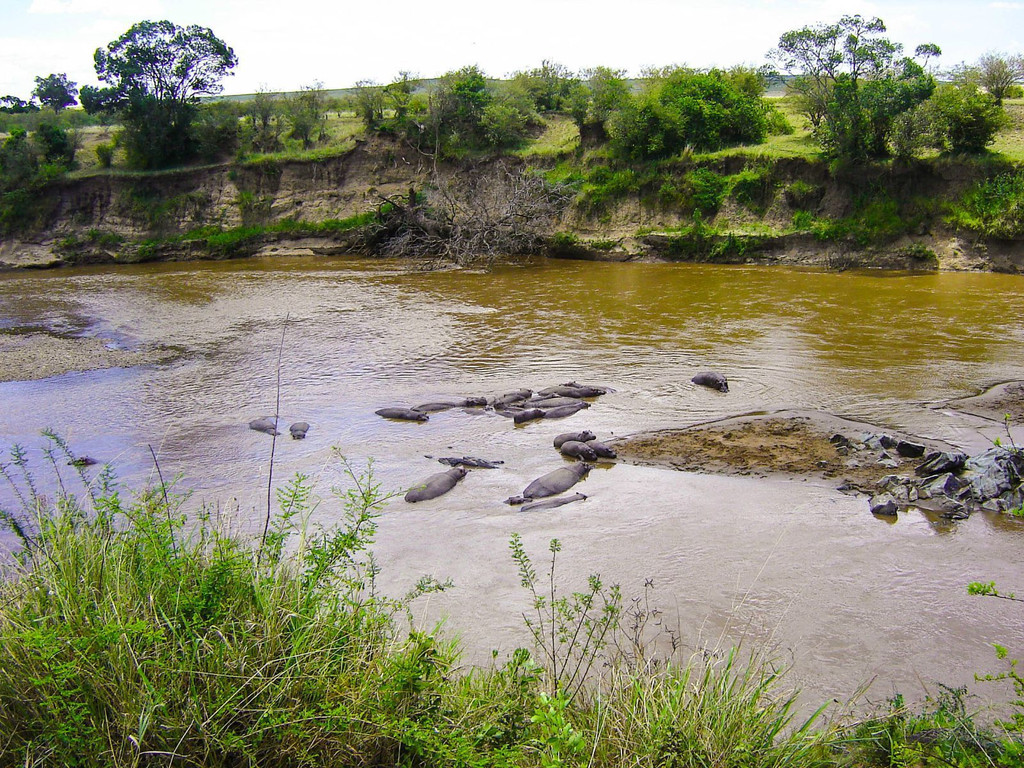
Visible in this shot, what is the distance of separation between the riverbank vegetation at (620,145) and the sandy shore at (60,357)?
14908mm

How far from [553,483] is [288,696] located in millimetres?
5519

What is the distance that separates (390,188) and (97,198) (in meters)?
15.6

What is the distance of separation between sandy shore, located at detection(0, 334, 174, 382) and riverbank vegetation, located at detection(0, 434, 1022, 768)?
12.7 metres

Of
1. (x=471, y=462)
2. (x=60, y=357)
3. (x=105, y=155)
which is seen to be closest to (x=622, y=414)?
(x=471, y=462)

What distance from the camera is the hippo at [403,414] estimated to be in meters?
12.0

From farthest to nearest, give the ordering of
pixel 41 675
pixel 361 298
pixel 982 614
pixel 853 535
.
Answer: pixel 361 298 < pixel 853 535 < pixel 982 614 < pixel 41 675

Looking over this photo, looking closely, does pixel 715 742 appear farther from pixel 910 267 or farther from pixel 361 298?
pixel 910 267

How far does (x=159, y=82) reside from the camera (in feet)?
136

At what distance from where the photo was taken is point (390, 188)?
37781mm

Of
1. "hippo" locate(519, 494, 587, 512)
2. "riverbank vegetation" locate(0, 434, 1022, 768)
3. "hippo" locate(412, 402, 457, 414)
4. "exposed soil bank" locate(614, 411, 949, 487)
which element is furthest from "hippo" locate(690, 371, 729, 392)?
"riverbank vegetation" locate(0, 434, 1022, 768)

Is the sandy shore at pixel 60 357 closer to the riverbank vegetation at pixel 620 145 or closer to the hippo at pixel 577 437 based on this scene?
the hippo at pixel 577 437

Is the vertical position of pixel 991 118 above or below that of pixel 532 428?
above

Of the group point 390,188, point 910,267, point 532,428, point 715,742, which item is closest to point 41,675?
point 715,742

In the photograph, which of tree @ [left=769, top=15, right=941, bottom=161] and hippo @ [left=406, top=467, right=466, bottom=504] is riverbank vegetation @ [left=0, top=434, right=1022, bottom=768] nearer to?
hippo @ [left=406, top=467, right=466, bottom=504]
